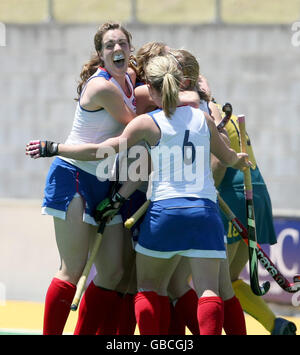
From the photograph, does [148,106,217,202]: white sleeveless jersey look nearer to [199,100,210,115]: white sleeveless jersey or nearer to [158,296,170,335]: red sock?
[199,100,210,115]: white sleeveless jersey

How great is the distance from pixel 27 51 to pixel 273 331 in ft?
22.1

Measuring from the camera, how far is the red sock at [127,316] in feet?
14.0

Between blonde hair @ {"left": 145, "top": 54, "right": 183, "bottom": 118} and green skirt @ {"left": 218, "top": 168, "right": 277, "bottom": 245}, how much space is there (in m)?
0.82

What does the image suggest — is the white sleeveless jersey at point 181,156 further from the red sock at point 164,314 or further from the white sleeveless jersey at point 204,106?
the red sock at point 164,314

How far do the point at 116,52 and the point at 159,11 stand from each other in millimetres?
6336

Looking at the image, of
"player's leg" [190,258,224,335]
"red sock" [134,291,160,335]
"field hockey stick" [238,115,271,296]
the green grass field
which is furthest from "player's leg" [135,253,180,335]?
the green grass field

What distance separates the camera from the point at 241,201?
4336mm

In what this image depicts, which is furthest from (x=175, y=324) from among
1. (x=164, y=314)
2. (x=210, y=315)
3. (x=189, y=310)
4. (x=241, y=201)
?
(x=241, y=201)

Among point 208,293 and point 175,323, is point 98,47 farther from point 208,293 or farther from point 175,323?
point 175,323

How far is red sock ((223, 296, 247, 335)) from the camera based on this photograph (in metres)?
4.14

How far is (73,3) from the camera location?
10.5 meters

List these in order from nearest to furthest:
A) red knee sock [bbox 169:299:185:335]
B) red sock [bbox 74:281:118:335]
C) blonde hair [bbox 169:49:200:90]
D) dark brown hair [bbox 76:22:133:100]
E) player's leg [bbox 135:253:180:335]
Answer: player's leg [bbox 135:253:180:335], blonde hair [bbox 169:49:200:90], dark brown hair [bbox 76:22:133:100], red sock [bbox 74:281:118:335], red knee sock [bbox 169:299:185:335]

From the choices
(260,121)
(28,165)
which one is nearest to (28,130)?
(28,165)
